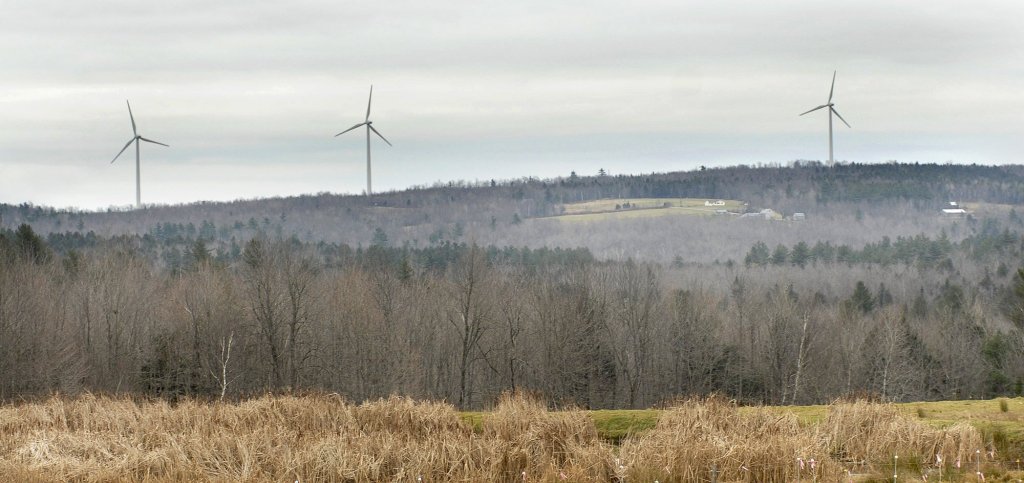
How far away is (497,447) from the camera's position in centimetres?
2580

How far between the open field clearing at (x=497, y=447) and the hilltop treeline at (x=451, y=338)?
37.5 metres

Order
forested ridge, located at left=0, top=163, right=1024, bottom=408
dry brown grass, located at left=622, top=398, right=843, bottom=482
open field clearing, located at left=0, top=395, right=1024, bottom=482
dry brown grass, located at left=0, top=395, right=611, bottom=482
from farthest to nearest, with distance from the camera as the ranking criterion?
forested ridge, located at left=0, top=163, right=1024, bottom=408
dry brown grass, located at left=0, top=395, right=611, bottom=482
open field clearing, located at left=0, top=395, right=1024, bottom=482
dry brown grass, located at left=622, top=398, right=843, bottom=482

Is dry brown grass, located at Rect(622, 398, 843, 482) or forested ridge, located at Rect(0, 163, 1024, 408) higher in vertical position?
dry brown grass, located at Rect(622, 398, 843, 482)

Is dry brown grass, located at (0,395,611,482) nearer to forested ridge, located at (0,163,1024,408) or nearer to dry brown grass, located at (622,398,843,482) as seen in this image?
dry brown grass, located at (622,398,843,482)

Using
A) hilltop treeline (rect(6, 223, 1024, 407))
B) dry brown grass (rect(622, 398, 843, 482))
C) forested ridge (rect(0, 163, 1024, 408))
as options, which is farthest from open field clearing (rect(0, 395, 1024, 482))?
hilltop treeline (rect(6, 223, 1024, 407))

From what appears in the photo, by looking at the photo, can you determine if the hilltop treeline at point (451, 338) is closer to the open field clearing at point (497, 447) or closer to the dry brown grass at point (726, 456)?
the open field clearing at point (497, 447)

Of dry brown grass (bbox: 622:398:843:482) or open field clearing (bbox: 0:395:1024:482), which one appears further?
open field clearing (bbox: 0:395:1024:482)

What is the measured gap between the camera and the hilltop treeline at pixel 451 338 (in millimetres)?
70625

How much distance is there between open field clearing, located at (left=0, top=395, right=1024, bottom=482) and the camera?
24.3 meters

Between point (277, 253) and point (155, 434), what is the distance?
49.6 metres

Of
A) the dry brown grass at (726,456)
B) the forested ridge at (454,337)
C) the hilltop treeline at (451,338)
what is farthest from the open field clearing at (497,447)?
the hilltop treeline at (451,338)

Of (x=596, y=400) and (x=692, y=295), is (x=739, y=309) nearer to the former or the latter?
(x=692, y=295)

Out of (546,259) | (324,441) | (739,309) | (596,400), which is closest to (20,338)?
(596,400)

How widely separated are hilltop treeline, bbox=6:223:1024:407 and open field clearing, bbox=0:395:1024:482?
123 feet
